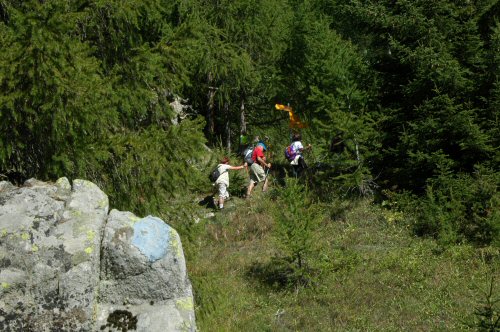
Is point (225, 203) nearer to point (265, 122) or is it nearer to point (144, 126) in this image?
point (265, 122)

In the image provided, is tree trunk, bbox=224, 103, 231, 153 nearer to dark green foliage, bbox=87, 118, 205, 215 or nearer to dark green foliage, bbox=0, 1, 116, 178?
dark green foliage, bbox=87, 118, 205, 215

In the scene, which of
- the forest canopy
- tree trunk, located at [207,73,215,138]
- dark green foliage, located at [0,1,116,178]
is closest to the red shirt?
the forest canopy

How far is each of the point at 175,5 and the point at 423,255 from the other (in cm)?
1112

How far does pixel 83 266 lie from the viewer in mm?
5887

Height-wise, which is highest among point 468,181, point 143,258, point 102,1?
point 102,1

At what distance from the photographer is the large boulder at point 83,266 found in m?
5.73

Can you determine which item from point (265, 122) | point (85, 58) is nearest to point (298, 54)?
point (265, 122)

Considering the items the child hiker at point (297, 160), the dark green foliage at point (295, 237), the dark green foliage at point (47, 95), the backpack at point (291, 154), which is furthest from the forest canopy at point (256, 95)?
the dark green foliage at point (295, 237)

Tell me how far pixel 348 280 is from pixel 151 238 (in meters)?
6.21

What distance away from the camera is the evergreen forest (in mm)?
7312

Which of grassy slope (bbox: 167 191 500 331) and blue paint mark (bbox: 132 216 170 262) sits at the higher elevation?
blue paint mark (bbox: 132 216 170 262)

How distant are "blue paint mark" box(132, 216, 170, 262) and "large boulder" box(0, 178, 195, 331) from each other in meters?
0.01

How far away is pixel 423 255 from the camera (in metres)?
12.4

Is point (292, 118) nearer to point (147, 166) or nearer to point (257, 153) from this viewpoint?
point (257, 153)
